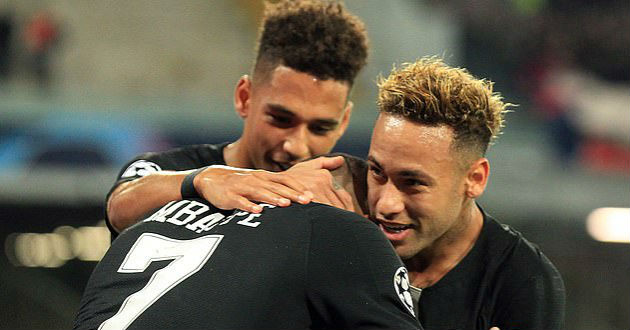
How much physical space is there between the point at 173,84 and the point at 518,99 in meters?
3.82

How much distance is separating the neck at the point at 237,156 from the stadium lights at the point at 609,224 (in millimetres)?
3743

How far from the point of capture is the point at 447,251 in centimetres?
313

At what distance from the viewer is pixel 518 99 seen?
1007cm

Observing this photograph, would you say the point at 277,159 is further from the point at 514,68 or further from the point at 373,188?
the point at 514,68

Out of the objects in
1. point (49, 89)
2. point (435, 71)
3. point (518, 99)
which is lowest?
point (49, 89)

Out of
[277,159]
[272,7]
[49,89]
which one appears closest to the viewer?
[277,159]

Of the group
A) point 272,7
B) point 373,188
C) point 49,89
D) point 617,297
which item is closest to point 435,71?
point 373,188

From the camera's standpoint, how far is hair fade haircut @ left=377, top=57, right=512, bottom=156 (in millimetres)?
2967

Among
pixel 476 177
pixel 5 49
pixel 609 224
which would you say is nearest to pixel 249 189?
pixel 476 177

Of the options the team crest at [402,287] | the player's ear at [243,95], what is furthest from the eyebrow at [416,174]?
the player's ear at [243,95]

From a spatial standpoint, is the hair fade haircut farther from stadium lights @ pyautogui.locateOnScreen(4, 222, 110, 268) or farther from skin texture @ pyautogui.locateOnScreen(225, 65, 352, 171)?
stadium lights @ pyautogui.locateOnScreen(4, 222, 110, 268)

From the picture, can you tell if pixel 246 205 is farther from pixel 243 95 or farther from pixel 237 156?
pixel 243 95

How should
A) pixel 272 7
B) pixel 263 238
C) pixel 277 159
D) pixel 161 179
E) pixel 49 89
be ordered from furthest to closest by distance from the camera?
1. pixel 49 89
2. pixel 272 7
3. pixel 277 159
4. pixel 161 179
5. pixel 263 238

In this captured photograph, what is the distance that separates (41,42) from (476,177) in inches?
295
